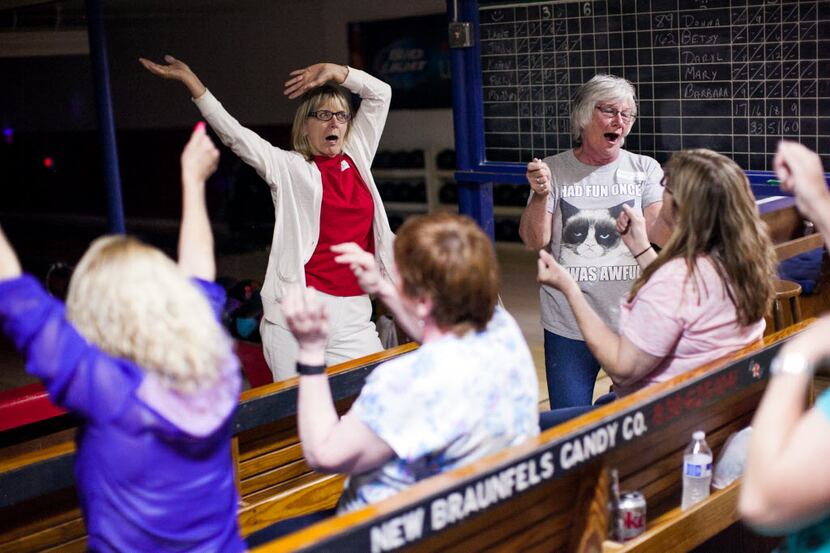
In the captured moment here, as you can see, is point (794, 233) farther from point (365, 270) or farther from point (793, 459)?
point (793, 459)

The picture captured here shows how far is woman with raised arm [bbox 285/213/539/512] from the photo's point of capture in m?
2.07

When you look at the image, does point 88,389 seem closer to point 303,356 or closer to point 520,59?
point 303,356

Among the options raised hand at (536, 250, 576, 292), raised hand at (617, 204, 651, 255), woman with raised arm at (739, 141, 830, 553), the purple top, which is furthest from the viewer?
raised hand at (617, 204, 651, 255)

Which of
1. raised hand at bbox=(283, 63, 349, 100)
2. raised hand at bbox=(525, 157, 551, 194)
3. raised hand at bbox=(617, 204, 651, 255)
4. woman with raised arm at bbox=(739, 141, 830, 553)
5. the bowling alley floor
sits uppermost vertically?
raised hand at bbox=(283, 63, 349, 100)

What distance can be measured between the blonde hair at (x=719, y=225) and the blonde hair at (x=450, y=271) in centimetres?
80

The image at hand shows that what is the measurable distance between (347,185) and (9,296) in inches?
79.4

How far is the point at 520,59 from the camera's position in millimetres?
4598

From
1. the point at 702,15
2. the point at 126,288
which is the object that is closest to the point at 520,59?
the point at 702,15

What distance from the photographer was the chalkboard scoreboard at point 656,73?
12.8ft

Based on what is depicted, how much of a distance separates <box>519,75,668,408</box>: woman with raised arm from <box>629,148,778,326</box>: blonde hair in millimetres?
936

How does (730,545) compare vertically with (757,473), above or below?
below

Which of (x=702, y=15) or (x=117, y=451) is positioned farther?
(x=702, y=15)

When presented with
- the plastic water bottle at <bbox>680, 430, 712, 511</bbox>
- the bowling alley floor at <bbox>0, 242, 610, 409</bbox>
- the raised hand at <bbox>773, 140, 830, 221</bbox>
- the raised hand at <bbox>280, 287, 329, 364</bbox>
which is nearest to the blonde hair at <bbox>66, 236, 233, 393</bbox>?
the raised hand at <bbox>280, 287, 329, 364</bbox>

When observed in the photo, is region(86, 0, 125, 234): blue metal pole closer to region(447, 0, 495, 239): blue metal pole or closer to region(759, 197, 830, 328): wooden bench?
region(447, 0, 495, 239): blue metal pole
